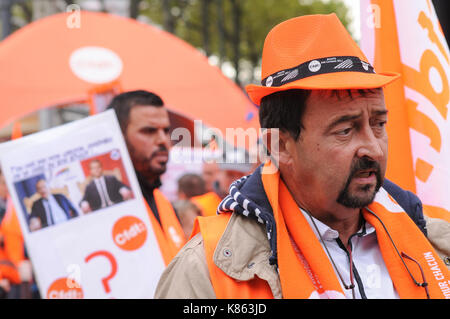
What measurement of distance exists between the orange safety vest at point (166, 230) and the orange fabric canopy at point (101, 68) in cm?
125

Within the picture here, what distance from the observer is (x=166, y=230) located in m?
3.34

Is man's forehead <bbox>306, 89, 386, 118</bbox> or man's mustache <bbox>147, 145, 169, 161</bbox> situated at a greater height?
man's forehead <bbox>306, 89, 386, 118</bbox>

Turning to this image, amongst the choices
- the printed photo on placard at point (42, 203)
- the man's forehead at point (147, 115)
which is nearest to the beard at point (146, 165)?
the man's forehead at point (147, 115)

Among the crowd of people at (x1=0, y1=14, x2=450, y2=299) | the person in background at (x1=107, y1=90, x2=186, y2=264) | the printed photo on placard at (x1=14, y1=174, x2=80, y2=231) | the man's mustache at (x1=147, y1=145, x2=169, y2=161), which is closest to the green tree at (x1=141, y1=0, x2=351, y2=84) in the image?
the person in background at (x1=107, y1=90, x2=186, y2=264)

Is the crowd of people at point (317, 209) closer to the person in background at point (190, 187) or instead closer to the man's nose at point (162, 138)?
the man's nose at point (162, 138)

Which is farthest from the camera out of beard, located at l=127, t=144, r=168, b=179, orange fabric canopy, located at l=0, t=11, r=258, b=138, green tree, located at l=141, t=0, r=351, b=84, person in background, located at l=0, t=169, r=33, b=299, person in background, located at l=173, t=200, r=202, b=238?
green tree, located at l=141, t=0, r=351, b=84

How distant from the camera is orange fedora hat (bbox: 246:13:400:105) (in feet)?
5.84

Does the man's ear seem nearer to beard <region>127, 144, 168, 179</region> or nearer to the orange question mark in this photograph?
the orange question mark

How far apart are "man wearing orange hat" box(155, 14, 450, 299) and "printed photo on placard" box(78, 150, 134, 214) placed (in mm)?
1003

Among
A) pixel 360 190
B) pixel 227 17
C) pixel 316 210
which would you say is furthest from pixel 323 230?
pixel 227 17

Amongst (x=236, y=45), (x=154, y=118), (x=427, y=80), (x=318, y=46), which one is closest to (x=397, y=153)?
(x=427, y=80)

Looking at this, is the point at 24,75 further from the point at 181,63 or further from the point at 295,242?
the point at 295,242

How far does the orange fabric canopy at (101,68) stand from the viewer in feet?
13.4
